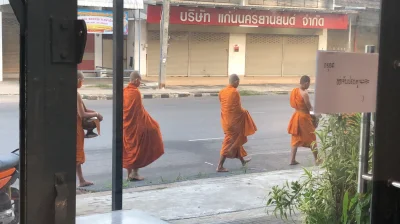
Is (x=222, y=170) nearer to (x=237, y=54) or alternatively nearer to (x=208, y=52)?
(x=237, y=54)

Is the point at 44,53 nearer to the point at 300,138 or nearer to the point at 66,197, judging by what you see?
the point at 66,197

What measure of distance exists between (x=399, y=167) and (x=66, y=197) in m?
1.07

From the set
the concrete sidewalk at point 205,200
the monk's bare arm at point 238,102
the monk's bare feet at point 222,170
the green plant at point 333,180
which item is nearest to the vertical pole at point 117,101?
the concrete sidewalk at point 205,200

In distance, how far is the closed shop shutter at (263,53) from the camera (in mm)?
12656

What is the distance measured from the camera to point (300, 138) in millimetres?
7703

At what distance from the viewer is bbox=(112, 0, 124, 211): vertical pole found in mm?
3879

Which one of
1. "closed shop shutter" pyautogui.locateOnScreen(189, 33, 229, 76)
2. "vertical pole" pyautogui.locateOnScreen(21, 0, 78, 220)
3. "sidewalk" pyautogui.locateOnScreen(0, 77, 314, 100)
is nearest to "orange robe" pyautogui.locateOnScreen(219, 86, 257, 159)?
"sidewalk" pyautogui.locateOnScreen(0, 77, 314, 100)

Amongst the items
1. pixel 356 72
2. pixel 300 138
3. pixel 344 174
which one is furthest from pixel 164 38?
pixel 356 72

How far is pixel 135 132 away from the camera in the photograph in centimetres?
654

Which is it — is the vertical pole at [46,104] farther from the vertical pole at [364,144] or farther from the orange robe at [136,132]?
the orange robe at [136,132]

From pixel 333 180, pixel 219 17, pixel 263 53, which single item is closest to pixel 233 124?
pixel 333 180

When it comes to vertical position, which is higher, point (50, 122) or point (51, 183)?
point (50, 122)

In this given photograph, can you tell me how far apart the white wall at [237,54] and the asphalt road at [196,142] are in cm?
225

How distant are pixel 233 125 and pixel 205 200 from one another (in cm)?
209
